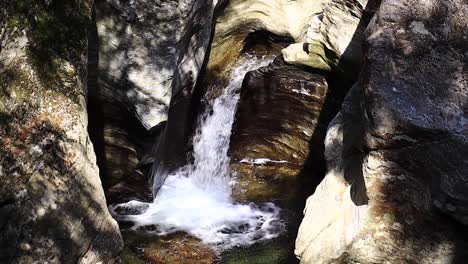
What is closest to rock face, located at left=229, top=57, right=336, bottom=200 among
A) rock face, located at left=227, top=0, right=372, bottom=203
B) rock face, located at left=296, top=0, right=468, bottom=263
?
rock face, located at left=227, top=0, right=372, bottom=203

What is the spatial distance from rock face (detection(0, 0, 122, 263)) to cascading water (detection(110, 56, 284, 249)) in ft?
8.94

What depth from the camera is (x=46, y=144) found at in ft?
14.5

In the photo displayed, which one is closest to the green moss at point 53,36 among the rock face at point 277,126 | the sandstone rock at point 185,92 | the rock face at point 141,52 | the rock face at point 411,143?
the rock face at point 141,52

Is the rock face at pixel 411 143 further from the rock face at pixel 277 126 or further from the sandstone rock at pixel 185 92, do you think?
the rock face at pixel 277 126

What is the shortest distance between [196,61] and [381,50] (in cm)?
305

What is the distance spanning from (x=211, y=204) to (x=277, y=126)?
1903 millimetres

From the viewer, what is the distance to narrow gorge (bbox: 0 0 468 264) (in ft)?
14.9

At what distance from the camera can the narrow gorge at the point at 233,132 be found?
4527mm

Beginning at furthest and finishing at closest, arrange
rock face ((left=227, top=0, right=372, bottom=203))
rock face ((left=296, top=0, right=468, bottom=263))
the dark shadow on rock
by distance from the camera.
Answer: rock face ((left=227, top=0, right=372, bottom=203)), the dark shadow on rock, rock face ((left=296, top=0, right=468, bottom=263))

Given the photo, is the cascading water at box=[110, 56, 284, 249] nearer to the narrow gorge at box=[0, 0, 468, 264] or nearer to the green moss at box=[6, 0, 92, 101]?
the narrow gorge at box=[0, 0, 468, 264]

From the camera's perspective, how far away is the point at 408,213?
5.25 metres

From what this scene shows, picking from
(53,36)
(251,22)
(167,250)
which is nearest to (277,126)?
(251,22)

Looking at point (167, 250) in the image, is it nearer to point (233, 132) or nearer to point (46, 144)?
point (233, 132)

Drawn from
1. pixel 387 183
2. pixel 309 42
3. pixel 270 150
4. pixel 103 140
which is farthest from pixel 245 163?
pixel 387 183
